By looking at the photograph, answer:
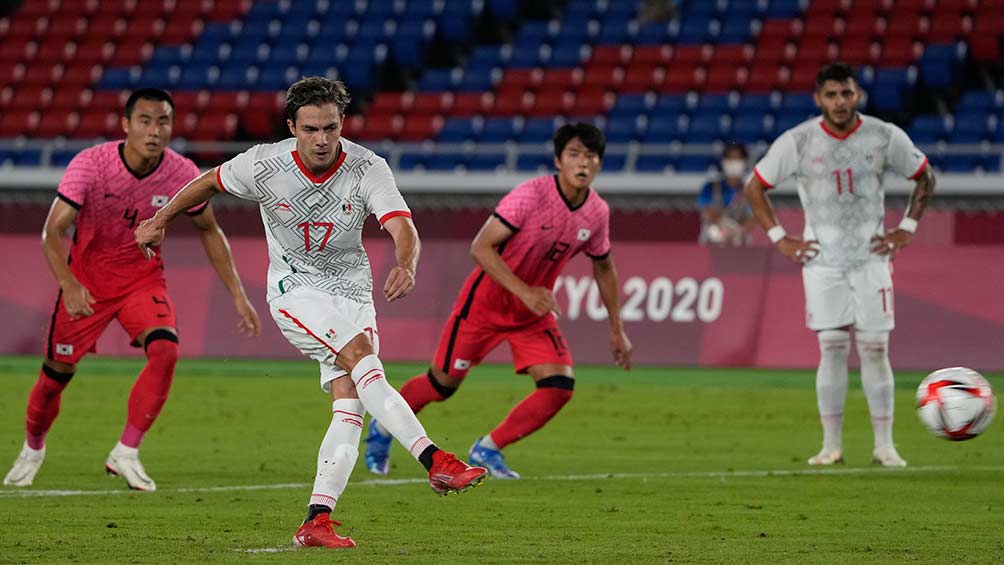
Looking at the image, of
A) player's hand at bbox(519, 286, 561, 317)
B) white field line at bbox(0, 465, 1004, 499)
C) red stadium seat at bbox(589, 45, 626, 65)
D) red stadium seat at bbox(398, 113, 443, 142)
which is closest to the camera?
white field line at bbox(0, 465, 1004, 499)

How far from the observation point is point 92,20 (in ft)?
106

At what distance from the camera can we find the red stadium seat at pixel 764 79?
87.5 ft

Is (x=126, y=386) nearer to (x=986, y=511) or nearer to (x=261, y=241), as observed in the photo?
(x=261, y=241)

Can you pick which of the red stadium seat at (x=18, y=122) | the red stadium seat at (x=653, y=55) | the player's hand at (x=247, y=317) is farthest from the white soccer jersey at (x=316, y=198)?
the red stadium seat at (x=18, y=122)

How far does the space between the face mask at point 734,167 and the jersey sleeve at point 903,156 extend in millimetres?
7937

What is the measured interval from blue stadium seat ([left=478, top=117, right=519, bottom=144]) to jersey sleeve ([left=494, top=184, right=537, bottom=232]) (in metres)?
16.6

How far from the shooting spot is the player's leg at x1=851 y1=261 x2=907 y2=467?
446 inches

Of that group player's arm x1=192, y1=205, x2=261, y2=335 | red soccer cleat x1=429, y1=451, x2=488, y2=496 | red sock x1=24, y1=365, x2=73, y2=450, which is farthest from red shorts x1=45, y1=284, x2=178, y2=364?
red soccer cleat x1=429, y1=451, x2=488, y2=496

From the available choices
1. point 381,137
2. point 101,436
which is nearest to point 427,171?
point 381,137

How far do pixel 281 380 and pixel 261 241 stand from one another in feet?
10.7

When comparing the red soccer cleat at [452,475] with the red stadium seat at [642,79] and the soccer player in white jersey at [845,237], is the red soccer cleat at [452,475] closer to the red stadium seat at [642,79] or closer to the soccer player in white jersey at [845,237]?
the soccer player in white jersey at [845,237]

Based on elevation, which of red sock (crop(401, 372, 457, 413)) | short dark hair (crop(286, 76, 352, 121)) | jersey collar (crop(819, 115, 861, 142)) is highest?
jersey collar (crop(819, 115, 861, 142))

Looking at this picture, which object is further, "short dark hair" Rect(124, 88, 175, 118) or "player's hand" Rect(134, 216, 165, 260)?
"short dark hair" Rect(124, 88, 175, 118)

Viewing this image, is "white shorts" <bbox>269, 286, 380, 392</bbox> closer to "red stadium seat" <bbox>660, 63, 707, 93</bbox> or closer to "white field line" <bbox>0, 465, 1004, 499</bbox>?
"white field line" <bbox>0, 465, 1004, 499</bbox>
